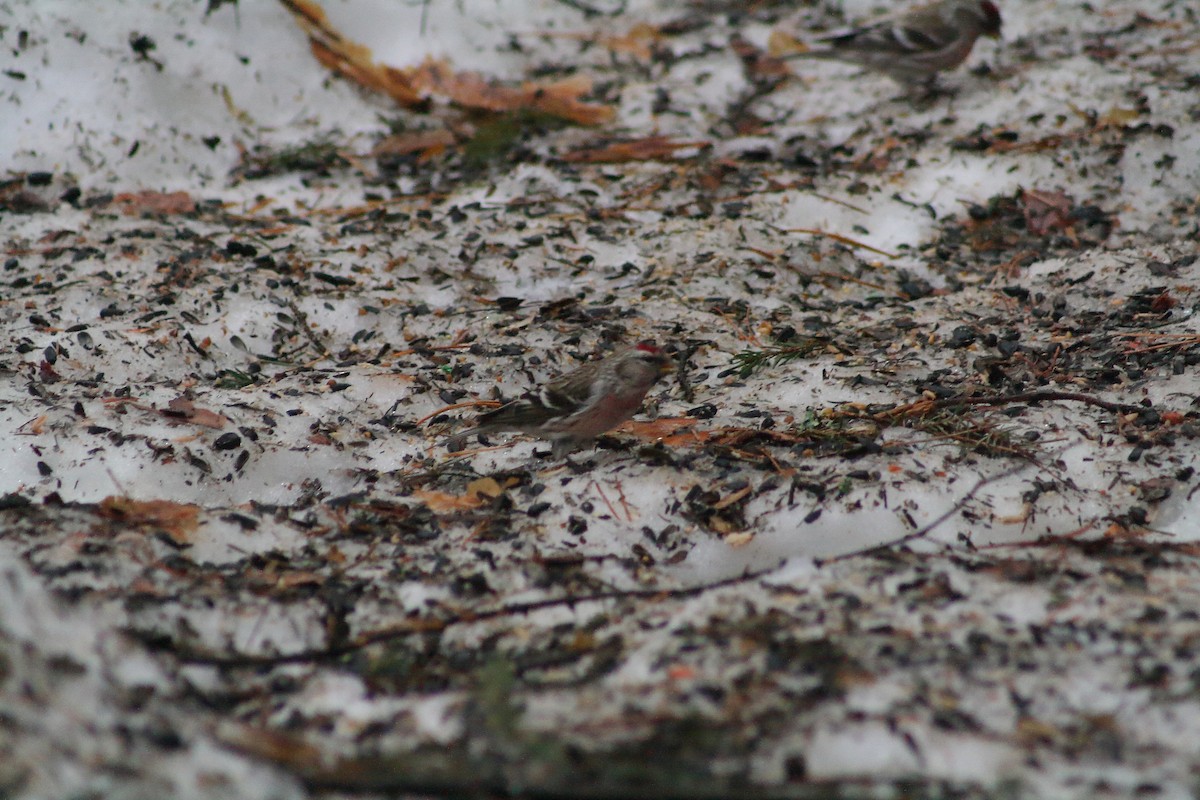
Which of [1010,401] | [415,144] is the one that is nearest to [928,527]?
[1010,401]

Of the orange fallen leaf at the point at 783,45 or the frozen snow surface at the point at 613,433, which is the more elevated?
the orange fallen leaf at the point at 783,45

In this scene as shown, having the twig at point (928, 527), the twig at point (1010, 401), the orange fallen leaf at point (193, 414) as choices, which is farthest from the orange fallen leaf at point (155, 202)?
the twig at point (928, 527)

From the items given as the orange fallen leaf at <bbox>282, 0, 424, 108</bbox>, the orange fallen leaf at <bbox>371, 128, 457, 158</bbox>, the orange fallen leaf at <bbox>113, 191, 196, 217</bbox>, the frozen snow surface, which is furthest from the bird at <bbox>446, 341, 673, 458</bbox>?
the orange fallen leaf at <bbox>282, 0, 424, 108</bbox>

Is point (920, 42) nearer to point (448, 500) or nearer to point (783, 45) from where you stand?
point (783, 45)

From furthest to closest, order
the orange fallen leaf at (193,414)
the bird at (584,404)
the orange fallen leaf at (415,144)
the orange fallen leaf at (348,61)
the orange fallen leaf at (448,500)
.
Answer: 1. the orange fallen leaf at (348,61)
2. the orange fallen leaf at (415,144)
3. the orange fallen leaf at (193,414)
4. the bird at (584,404)
5. the orange fallen leaf at (448,500)

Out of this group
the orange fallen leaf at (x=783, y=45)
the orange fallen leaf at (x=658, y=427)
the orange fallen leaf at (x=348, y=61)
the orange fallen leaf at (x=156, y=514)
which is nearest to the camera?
the orange fallen leaf at (x=156, y=514)

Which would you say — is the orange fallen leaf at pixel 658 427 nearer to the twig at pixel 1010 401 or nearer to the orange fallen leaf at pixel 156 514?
the twig at pixel 1010 401
